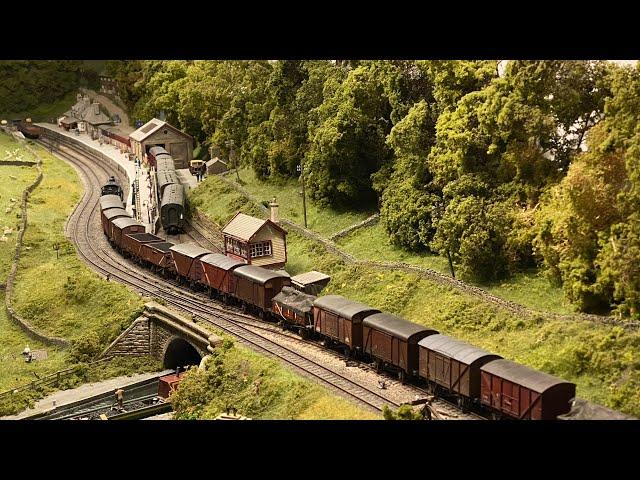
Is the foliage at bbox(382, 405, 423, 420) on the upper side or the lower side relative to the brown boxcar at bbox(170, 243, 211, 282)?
lower

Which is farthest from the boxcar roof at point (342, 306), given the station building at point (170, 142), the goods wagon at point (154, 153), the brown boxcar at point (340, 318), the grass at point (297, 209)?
the station building at point (170, 142)

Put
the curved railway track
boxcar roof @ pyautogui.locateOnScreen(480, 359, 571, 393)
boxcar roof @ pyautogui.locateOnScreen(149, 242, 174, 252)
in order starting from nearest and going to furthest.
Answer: boxcar roof @ pyautogui.locateOnScreen(480, 359, 571, 393) → the curved railway track → boxcar roof @ pyautogui.locateOnScreen(149, 242, 174, 252)

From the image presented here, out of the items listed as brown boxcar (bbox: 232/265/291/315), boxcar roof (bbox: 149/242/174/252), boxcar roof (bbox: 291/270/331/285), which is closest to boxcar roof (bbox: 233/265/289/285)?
brown boxcar (bbox: 232/265/291/315)

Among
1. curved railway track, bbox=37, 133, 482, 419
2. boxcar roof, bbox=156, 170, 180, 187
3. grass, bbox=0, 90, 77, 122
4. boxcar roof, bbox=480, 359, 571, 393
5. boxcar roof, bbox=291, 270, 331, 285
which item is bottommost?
curved railway track, bbox=37, 133, 482, 419

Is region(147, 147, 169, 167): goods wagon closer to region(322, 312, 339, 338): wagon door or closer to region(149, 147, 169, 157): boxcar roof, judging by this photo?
region(149, 147, 169, 157): boxcar roof

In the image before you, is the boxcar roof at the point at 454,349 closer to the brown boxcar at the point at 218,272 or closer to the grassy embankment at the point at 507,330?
the grassy embankment at the point at 507,330

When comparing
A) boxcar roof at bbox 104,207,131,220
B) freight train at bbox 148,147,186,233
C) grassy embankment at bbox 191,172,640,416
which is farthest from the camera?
boxcar roof at bbox 104,207,131,220
